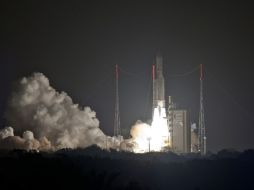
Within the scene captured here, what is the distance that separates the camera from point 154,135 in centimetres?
10250

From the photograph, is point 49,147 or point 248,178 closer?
point 248,178

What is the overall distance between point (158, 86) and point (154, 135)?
18.1ft

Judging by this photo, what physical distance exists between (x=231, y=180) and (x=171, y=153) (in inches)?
534

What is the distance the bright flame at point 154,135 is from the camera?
10206 centimetres

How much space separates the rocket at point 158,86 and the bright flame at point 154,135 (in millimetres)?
956

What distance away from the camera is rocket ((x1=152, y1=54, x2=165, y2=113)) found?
329ft

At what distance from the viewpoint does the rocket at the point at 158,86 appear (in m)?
100

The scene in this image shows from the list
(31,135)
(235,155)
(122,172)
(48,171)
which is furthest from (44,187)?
(235,155)

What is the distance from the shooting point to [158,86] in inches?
3962

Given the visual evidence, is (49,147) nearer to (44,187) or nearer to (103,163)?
(103,163)

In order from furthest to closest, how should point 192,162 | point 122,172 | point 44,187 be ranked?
point 192,162
point 122,172
point 44,187

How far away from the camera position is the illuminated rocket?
329 feet

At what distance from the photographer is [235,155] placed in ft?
344

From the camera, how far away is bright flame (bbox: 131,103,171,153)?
335ft
